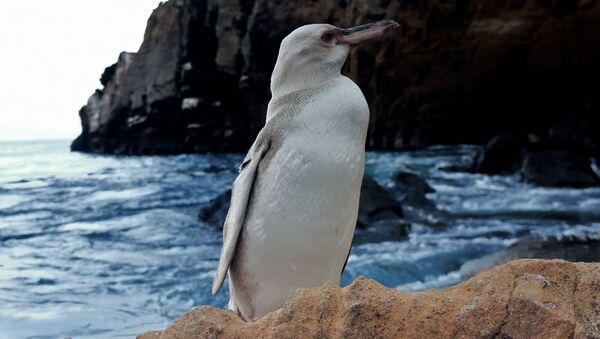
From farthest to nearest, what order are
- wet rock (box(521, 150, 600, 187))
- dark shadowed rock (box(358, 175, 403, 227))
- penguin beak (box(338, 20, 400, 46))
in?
wet rock (box(521, 150, 600, 187)) → dark shadowed rock (box(358, 175, 403, 227)) → penguin beak (box(338, 20, 400, 46))

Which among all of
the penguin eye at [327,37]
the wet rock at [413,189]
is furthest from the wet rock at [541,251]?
the wet rock at [413,189]

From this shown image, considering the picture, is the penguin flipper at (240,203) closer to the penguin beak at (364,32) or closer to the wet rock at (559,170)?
the penguin beak at (364,32)

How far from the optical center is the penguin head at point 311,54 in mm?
1763

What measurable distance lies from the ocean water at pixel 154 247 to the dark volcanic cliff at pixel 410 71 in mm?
4188

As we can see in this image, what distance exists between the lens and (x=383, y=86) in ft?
54.6

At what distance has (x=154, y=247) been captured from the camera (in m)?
5.64

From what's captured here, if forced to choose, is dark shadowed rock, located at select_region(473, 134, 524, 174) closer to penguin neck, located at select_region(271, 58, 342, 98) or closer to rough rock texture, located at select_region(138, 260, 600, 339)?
penguin neck, located at select_region(271, 58, 342, 98)

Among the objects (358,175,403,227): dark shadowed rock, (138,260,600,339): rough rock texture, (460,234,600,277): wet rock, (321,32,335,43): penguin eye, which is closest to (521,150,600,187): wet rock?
(358,175,403,227): dark shadowed rock

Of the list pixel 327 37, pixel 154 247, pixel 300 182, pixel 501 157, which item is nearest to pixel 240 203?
pixel 300 182

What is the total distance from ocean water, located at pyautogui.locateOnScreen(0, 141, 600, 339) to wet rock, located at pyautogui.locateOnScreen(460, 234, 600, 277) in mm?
151

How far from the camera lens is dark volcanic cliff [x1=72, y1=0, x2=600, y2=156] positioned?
13.8 meters

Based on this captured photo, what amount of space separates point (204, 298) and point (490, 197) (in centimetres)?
479

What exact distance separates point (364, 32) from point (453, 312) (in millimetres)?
1151

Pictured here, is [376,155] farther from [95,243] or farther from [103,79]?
[103,79]
